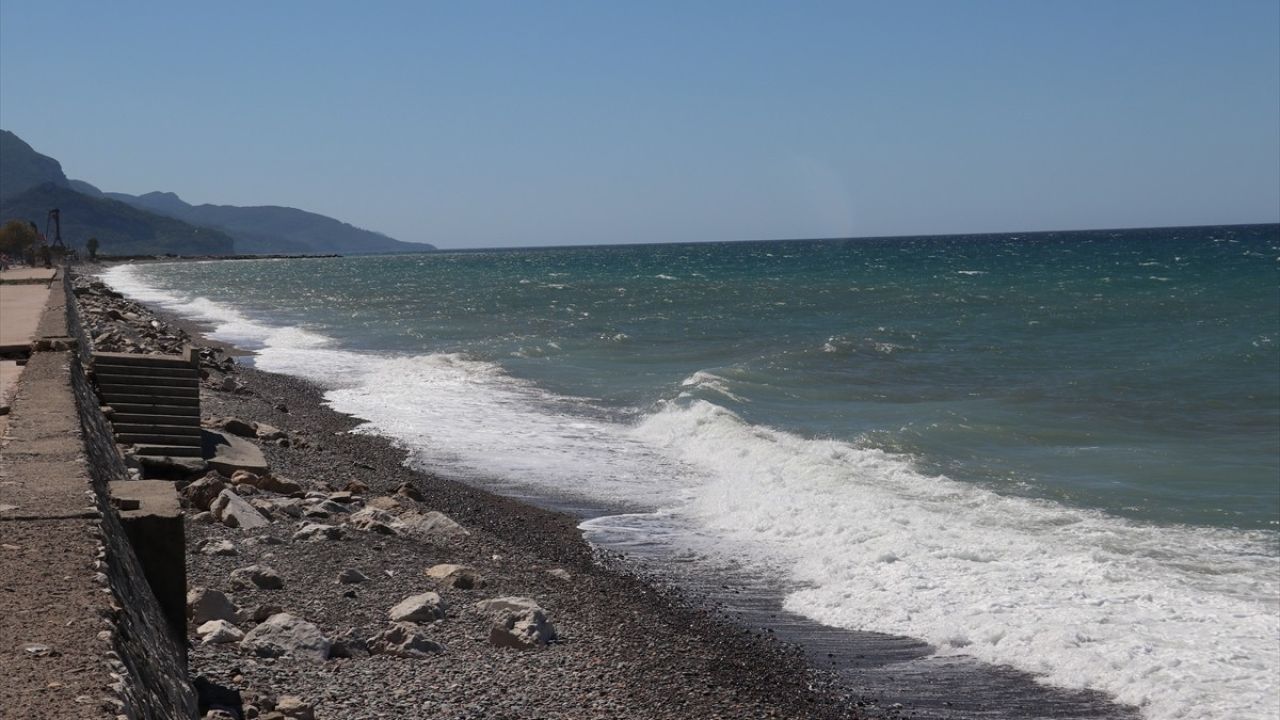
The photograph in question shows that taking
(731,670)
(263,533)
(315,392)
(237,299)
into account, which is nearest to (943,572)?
(731,670)

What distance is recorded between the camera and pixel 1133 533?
10.8m

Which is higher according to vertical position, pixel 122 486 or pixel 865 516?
pixel 122 486

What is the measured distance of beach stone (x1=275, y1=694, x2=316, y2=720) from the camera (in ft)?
18.9

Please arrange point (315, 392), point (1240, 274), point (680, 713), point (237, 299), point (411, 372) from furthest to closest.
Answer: point (237, 299) < point (1240, 274) < point (411, 372) < point (315, 392) < point (680, 713)

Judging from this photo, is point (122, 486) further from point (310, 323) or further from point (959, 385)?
point (310, 323)

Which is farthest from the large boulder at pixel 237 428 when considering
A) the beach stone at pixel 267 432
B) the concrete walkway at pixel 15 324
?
the concrete walkway at pixel 15 324

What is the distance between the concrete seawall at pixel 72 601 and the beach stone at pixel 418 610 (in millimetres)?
1853

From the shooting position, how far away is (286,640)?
22.3 feet

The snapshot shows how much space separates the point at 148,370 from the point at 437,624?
5.41 m

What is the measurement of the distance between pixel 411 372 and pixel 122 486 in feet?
60.7

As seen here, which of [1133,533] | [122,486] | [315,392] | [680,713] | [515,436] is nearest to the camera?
[122,486]

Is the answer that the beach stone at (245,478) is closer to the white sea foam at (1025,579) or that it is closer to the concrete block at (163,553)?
the white sea foam at (1025,579)

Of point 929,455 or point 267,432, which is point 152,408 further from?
point 929,455

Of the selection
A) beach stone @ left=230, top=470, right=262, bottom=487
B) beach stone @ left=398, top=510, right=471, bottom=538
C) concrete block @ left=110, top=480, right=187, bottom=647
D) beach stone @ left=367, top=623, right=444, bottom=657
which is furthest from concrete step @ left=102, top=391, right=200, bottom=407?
concrete block @ left=110, top=480, right=187, bottom=647
